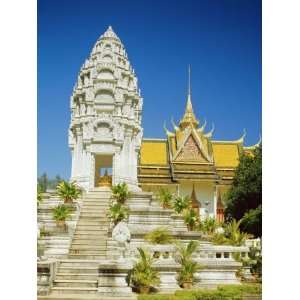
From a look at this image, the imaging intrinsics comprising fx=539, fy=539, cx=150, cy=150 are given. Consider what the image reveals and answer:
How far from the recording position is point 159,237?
30.6ft

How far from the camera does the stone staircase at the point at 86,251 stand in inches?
312

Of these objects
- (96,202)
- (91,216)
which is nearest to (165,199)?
(96,202)

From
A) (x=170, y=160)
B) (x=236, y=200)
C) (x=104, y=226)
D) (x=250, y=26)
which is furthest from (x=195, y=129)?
(x=250, y=26)

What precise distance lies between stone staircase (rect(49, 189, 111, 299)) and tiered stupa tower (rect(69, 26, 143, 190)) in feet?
2.65

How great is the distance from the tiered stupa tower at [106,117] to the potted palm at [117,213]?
1.79 meters

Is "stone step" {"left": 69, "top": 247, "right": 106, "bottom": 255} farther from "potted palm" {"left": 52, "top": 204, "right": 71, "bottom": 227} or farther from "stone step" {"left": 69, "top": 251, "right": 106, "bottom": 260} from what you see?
"potted palm" {"left": 52, "top": 204, "right": 71, "bottom": 227}

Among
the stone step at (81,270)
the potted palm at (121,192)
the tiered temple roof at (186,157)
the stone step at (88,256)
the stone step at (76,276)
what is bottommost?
the stone step at (76,276)

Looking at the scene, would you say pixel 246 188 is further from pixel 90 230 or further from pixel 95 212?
pixel 90 230

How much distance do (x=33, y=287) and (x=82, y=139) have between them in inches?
256

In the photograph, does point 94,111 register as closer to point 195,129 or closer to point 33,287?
point 195,129

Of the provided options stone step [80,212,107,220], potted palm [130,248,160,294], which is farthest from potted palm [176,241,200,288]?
stone step [80,212,107,220]

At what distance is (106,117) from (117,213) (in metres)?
3.12

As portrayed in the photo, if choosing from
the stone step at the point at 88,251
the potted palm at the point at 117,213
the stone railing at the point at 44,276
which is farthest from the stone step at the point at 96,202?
the stone railing at the point at 44,276

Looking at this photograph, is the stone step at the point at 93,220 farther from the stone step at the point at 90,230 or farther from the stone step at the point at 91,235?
the stone step at the point at 91,235
